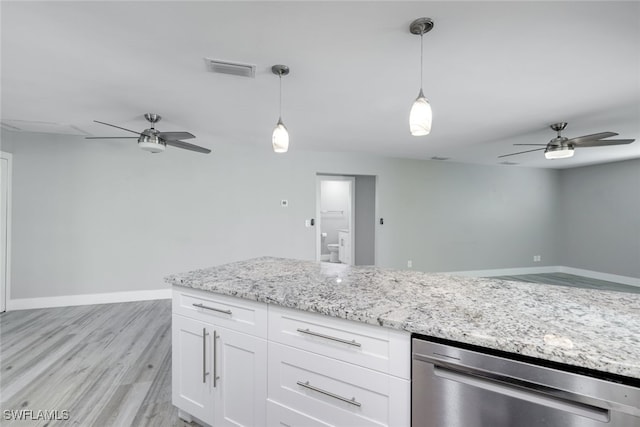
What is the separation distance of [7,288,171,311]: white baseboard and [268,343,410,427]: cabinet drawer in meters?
3.57

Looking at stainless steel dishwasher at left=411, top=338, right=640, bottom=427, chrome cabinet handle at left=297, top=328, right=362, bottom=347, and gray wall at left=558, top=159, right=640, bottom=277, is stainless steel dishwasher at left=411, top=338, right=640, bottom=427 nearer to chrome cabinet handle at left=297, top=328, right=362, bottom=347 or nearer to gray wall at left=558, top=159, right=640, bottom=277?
chrome cabinet handle at left=297, top=328, right=362, bottom=347

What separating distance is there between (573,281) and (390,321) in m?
6.69

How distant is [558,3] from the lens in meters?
1.41

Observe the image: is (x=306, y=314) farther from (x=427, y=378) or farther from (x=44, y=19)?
(x=44, y=19)

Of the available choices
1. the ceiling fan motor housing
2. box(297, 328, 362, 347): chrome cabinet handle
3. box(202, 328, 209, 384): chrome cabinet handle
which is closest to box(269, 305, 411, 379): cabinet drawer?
box(297, 328, 362, 347): chrome cabinet handle

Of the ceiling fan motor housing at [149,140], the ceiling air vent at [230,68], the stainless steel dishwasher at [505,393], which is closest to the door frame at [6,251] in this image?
the ceiling fan motor housing at [149,140]

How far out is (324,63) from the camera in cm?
197

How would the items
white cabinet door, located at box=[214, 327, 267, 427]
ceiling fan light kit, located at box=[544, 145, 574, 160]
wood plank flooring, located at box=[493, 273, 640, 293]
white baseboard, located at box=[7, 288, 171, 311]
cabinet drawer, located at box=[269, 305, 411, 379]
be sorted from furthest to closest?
wood plank flooring, located at box=[493, 273, 640, 293], white baseboard, located at box=[7, 288, 171, 311], ceiling fan light kit, located at box=[544, 145, 574, 160], white cabinet door, located at box=[214, 327, 267, 427], cabinet drawer, located at box=[269, 305, 411, 379]

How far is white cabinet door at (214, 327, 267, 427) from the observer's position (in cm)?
147

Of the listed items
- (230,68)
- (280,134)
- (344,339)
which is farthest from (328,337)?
(230,68)

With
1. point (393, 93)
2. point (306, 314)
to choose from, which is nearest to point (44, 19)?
point (306, 314)

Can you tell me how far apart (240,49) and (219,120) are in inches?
63.2

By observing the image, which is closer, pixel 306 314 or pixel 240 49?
pixel 306 314

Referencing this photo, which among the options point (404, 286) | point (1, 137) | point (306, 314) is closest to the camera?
point (306, 314)
